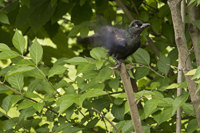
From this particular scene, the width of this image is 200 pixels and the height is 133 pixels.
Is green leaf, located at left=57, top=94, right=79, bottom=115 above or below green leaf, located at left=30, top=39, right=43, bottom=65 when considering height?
below

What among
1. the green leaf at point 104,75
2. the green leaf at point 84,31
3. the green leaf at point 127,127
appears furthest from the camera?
the green leaf at point 84,31

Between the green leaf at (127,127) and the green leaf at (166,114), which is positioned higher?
the green leaf at (166,114)

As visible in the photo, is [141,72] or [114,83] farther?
[141,72]

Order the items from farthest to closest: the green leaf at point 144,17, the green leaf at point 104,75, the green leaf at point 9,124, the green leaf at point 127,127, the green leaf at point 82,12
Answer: the green leaf at point 82,12
the green leaf at point 144,17
the green leaf at point 9,124
the green leaf at point 104,75
the green leaf at point 127,127

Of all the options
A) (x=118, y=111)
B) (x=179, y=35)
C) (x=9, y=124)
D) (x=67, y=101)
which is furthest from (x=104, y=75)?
(x=9, y=124)

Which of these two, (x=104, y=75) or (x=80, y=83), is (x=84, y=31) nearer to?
(x=80, y=83)

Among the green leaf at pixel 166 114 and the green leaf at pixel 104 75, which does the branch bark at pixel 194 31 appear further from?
the green leaf at pixel 104 75

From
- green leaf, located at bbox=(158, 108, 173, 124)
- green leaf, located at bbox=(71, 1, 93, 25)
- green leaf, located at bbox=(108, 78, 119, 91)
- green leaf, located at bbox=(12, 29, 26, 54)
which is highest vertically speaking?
green leaf, located at bbox=(71, 1, 93, 25)

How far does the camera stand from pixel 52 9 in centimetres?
266

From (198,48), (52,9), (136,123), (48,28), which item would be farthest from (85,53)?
(136,123)

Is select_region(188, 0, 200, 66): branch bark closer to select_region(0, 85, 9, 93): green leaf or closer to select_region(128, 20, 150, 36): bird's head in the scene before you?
select_region(128, 20, 150, 36): bird's head

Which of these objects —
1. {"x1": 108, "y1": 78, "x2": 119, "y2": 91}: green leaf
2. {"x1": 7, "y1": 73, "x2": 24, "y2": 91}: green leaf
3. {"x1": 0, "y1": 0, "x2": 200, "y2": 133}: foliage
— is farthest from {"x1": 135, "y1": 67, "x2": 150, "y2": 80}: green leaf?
{"x1": 7, "y1": 73, "x2": 24, "y2": 91}: green leaf

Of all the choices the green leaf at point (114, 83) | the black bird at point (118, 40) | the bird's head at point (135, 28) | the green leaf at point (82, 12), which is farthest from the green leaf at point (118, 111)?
the green leaf at point (82, 12)

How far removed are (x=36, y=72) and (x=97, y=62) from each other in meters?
0.49
